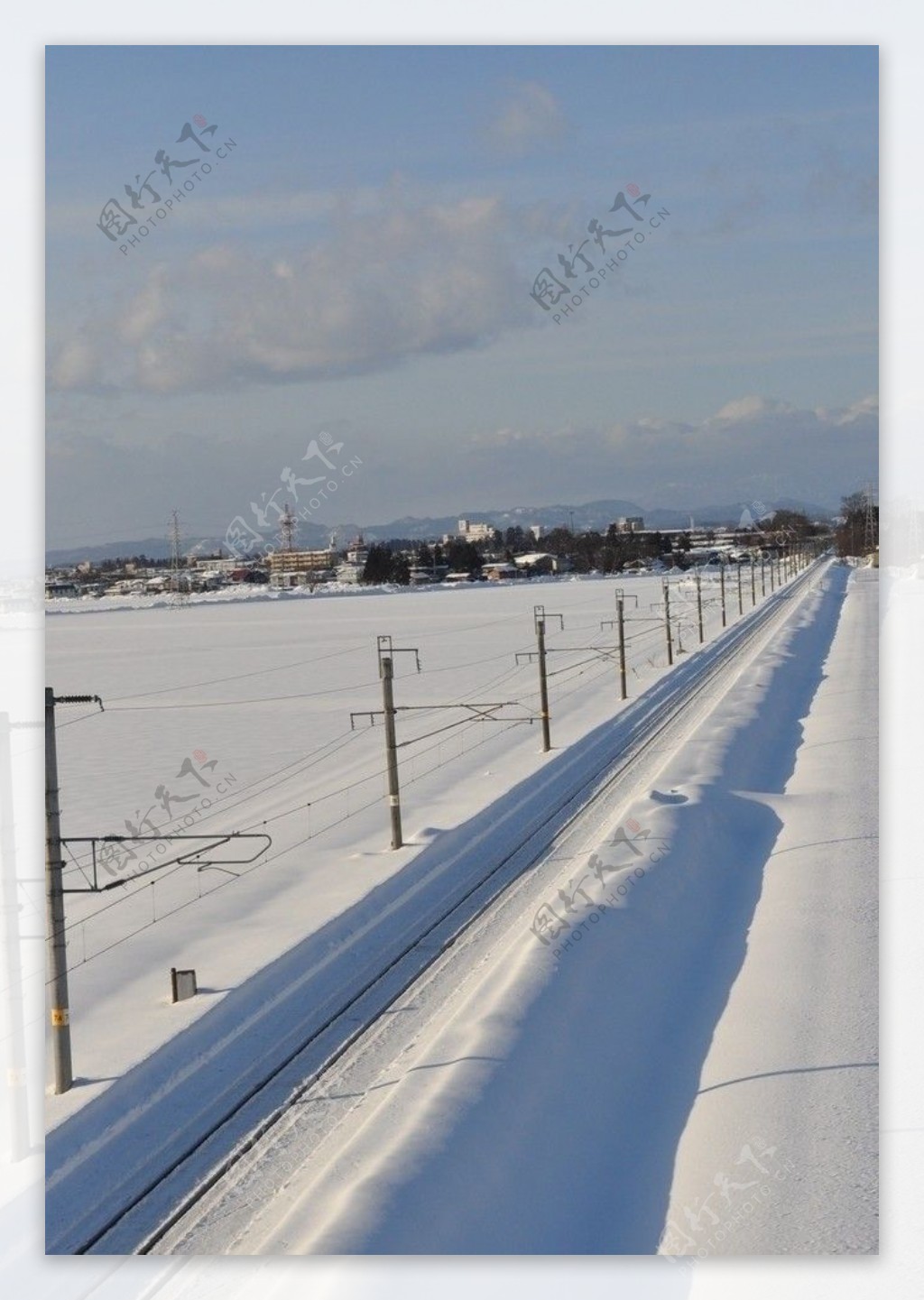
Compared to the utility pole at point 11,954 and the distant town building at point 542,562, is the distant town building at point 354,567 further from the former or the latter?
the utility pole at point 11,954

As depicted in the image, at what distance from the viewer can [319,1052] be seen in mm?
9367

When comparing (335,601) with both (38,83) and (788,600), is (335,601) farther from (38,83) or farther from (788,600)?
(38,83)

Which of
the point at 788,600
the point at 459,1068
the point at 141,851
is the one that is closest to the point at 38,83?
the point at 459,1068

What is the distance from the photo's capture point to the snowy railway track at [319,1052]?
7055 millimetres

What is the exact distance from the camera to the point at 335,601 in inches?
3895

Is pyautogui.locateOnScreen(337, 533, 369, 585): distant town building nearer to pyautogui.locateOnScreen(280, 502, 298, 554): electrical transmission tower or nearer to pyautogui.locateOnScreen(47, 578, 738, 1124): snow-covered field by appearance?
pyautogui.locateOnScreen(47, 578, 738, 1124): snow-covered field

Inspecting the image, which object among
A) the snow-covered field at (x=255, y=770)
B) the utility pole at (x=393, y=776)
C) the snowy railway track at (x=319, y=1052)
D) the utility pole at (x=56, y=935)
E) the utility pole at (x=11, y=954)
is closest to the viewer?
the snowy railway track at (x=319, y=1052)

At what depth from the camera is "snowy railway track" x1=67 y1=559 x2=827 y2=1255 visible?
7055 mm

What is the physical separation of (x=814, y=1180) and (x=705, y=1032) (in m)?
2.38

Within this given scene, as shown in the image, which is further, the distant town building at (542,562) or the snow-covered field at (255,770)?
the distant town building at (542,562)

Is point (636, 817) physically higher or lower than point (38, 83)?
lower

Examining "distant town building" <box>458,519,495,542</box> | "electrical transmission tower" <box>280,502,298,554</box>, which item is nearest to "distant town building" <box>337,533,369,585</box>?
"distant town building" <box>458,519,495,542</box>

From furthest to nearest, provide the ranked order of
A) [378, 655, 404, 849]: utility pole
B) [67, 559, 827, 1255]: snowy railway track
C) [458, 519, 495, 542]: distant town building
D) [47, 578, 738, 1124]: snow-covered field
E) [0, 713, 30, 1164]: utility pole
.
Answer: [458, 519, 495, 542]: distant town building → [378, 655, 404, 849]: utility pole → [47, 578, 738, 1124]: snow-covered field → [0, 713, 30, 1164]: utility pole → [67, 559, 827, 1255]: snowy railway track

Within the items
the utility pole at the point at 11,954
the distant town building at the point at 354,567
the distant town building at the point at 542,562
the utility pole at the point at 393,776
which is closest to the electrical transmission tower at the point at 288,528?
the utility pole at the point at 393,776
